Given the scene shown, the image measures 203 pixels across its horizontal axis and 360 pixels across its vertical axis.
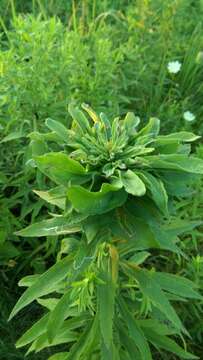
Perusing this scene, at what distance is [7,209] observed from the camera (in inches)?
109

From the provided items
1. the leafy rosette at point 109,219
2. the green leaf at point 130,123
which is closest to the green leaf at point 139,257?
the leafy rosette at point 109,219

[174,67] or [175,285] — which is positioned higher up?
[174,67]

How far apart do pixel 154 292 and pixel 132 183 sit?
461 millimetres

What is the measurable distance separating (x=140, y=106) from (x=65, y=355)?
1.50 m

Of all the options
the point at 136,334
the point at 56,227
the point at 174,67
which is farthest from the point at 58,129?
the point at 174,67

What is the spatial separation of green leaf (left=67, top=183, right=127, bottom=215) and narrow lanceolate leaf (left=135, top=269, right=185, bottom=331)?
1.24 ft

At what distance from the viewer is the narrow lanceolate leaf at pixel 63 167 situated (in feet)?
5.82

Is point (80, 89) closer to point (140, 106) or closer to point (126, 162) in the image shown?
point (140, 106)

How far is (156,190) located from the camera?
1747 mm

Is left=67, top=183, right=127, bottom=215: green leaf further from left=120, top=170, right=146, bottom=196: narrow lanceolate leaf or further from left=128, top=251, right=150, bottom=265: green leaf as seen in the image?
left=128, top=251, right=150, bottom=265: green leaf

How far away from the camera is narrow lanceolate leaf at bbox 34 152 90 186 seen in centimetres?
178

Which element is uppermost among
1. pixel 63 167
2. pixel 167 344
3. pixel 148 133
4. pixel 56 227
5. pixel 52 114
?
pixel 52 114

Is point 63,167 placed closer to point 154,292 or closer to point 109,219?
point 109,219

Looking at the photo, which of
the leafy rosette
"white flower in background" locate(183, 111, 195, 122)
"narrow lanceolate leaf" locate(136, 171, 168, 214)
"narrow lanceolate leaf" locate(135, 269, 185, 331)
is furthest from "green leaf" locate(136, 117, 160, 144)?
"white flower in background" locate(183, 111, 195, 122)
